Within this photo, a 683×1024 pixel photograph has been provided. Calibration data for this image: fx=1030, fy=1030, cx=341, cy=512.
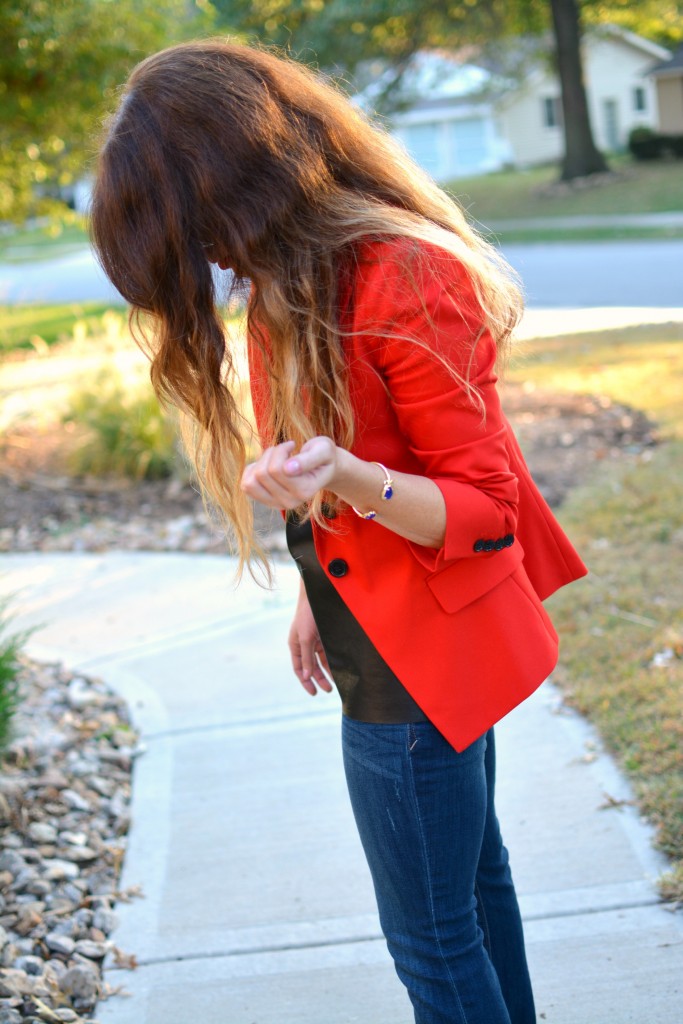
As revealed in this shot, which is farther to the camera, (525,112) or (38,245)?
(525,112)

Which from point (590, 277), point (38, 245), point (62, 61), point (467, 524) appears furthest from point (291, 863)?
point (38, 245)

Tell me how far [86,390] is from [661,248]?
36.7 feet

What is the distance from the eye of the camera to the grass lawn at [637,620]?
10.1 feet

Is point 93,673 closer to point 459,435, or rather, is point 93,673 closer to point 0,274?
point 459,435

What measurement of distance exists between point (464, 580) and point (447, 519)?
146 millimetres

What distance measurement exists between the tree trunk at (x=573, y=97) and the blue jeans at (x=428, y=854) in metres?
26.3

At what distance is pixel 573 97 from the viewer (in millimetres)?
25422

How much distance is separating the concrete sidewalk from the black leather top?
44.6 inches

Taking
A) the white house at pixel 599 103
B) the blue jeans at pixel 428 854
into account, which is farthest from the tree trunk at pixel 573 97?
the blue jeans at pixel 428 854

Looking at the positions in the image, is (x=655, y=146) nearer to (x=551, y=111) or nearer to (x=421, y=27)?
(x=421, y=27)

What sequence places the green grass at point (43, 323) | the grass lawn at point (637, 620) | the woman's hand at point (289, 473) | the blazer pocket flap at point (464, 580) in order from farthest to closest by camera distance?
the green grass at point (43, 323) → the grass lawn at point (637, 620) → the blazer pocket flap at point (464, 580) → the woman's hand at point (289, 473)

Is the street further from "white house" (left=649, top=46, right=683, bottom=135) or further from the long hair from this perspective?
"white house" (left=649, top=46, right=683, bottom=135)

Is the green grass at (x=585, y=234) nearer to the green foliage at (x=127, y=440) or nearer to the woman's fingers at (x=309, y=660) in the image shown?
the green foliage at (x=127, y=440)

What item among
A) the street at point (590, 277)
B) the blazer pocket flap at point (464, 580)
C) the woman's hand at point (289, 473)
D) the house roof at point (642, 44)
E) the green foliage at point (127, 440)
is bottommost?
the house roof at point (642, 44)
